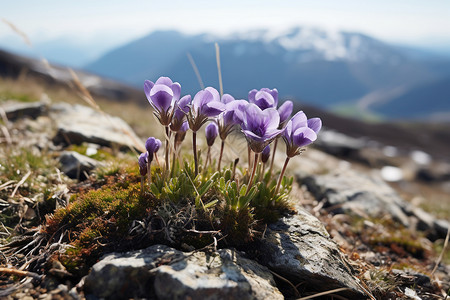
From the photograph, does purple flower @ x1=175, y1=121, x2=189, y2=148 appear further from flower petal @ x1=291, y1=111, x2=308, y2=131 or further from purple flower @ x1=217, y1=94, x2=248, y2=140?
flower petal @ x1=291, y1=111, x2=308, y2=131

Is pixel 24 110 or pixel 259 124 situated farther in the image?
pixel 24 110

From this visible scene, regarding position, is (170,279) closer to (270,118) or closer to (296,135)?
(270,118)

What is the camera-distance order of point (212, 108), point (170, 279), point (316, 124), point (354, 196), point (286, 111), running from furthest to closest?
point (354, 196) < point (286, 111) < point (316, 124) < point (212, 108) < point (170, 279)

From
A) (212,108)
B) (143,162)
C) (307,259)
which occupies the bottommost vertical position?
(307,259)

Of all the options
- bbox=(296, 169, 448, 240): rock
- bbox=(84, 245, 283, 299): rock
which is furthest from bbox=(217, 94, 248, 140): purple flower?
bbox=(296, 169, 448, 240): rock

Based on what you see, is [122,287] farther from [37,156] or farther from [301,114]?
[37,156]

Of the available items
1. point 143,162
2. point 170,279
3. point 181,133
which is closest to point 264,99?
point 181,133
